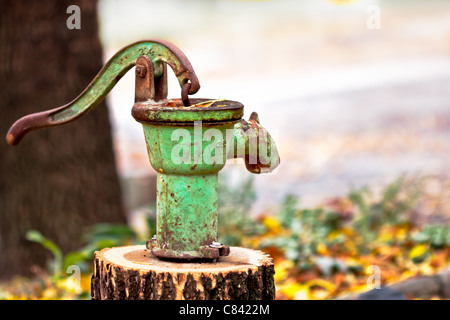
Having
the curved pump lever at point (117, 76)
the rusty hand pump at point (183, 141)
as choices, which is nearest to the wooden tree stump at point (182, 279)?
the rusty hand pump at point (183, 141)

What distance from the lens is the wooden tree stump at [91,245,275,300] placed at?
2236 mm

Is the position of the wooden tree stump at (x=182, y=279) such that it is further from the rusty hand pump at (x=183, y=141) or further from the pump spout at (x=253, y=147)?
the pump spout at (x=253, y=147)

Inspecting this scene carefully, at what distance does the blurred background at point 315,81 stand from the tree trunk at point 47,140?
0.45 meters

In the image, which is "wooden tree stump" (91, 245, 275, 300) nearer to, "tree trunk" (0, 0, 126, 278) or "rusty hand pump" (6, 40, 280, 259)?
"rusty hand pump" (6, 40, 280, 259)

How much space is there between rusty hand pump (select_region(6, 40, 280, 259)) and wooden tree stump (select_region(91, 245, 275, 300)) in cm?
6

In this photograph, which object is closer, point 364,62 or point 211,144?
point 211,144

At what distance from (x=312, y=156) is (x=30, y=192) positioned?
3393mm

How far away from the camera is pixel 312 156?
275 inches

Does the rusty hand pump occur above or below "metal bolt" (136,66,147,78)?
below

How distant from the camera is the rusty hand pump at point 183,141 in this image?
2217mm

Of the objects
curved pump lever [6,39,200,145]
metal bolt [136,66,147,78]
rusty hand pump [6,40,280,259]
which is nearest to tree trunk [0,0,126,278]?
curved pump lever [6,39,200,145]

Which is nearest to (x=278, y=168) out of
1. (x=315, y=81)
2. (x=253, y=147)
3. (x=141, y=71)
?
(x=315, y=81)
